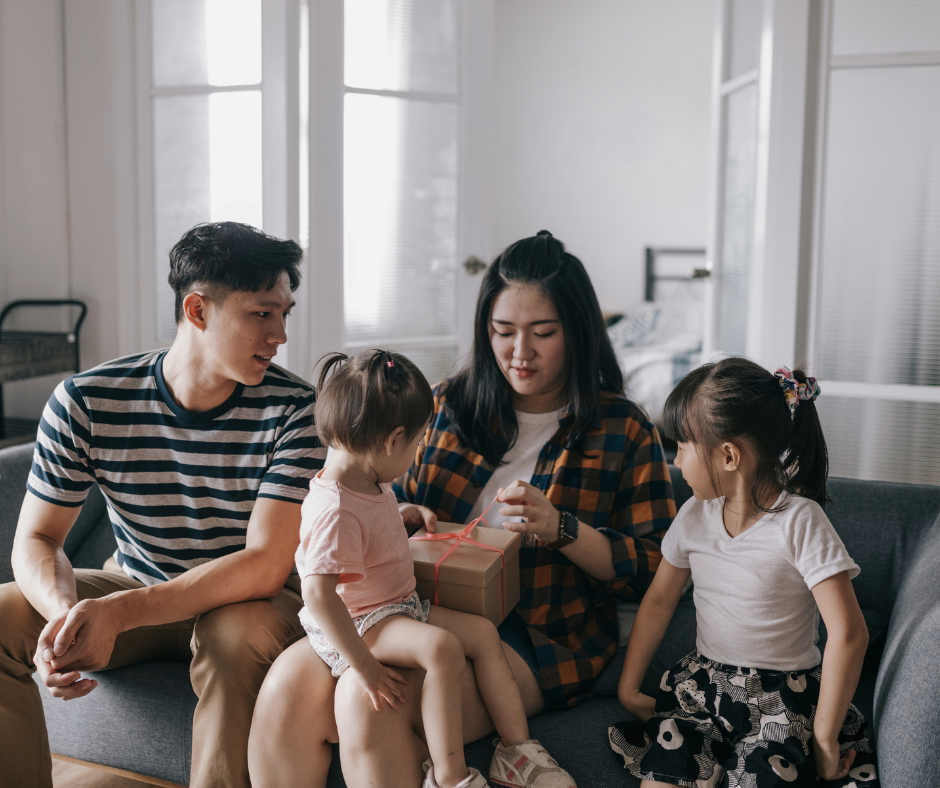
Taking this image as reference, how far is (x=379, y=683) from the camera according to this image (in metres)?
1.26

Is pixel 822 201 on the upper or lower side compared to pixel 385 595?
upper

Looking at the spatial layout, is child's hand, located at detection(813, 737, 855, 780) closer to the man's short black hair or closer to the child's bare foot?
the child's bare foot

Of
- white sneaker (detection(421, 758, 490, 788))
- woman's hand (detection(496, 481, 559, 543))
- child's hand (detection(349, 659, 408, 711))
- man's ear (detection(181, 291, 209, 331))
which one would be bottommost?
white sneaker (detection(421, 758, 490, 788))

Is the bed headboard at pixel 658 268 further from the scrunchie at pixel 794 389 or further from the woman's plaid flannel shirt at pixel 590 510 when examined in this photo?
the scrunchie at pixel 794 389

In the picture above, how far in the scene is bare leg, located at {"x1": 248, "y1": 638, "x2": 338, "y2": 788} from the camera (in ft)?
4.35

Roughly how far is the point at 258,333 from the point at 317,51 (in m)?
1.86

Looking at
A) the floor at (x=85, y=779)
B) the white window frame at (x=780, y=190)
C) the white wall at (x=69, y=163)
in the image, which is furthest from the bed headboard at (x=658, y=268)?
the floor at (x=85, y=779)

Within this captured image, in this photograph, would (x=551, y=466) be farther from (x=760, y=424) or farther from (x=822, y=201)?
(x=822, y=201)

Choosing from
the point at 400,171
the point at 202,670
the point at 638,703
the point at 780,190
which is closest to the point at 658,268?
the point at 400,171

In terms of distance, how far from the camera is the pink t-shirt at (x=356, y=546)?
4.15ft

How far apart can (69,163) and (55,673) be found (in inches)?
101

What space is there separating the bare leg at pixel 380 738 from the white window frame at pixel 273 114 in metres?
2.02

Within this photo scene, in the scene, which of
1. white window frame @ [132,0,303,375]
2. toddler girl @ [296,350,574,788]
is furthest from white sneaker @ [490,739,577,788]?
white window frame @ [132,0,303,375]

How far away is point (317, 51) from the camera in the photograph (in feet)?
9.91
